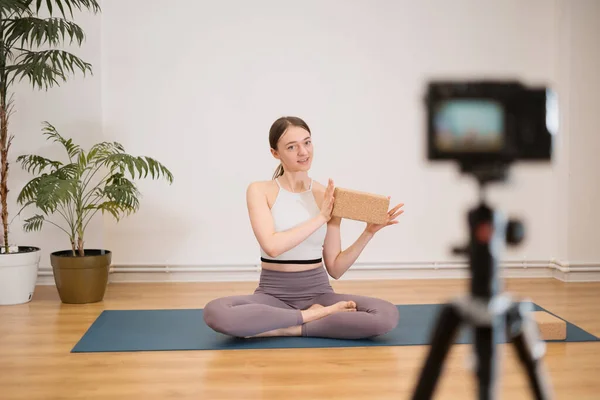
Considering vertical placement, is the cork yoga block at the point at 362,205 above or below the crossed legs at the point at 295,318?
above

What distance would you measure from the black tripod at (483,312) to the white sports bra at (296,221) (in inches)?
80.0

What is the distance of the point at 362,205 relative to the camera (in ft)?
9.46

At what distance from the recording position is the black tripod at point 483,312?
3.18ft

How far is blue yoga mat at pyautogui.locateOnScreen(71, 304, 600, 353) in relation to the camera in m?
2.90

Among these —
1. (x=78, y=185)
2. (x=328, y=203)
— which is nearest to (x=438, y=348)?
(x=328, y=203)

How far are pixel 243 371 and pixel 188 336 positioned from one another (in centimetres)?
58

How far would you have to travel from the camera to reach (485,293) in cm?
97

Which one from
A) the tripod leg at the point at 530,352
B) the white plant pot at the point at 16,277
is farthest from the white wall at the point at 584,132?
the tripod leg at the point at 530,352

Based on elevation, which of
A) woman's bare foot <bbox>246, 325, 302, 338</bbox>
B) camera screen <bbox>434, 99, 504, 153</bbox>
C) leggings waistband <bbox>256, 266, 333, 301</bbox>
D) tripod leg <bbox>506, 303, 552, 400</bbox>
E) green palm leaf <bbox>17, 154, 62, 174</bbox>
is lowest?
woman's bare foot <bbox>246, 325, 302, 338</bbox>

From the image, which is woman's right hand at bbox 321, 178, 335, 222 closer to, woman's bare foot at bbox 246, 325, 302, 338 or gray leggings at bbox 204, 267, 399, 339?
gray leggings at bbox 204, 267, 399, 339

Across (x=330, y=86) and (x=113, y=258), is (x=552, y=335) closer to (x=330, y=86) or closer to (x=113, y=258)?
(x=330, y=86)

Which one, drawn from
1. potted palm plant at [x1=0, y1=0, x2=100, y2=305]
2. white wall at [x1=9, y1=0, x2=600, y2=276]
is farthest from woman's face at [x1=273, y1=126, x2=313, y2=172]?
white wall at [x1=9, y1=0, x2=600, y2=276]

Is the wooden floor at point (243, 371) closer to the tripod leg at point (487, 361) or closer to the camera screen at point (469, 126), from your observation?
the tripod leg at point (487, 361)

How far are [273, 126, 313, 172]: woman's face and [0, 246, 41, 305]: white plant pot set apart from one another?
1.71 m
